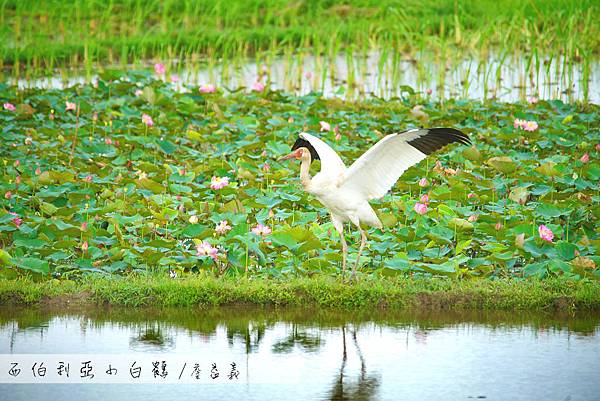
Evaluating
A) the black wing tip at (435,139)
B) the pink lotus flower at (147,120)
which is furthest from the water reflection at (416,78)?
the black wing tip at (435,139)

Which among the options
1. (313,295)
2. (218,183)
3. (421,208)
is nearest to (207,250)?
(313,295)

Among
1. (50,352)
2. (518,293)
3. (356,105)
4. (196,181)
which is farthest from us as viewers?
(356,105)

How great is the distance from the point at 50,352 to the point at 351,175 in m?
2.18

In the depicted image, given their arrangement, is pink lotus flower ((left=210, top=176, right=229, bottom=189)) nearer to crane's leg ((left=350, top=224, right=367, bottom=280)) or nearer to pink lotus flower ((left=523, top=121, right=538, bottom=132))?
crane's leg ((left=350, top=224, right=367, bottom=280))

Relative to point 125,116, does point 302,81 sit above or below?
above

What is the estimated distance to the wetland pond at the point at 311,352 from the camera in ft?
14.9

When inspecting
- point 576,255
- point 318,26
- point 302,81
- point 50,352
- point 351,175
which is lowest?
point 50,352

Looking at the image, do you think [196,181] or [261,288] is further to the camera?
[196,181]

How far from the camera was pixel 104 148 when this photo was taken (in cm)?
842

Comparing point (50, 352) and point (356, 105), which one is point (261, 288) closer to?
point (50, 352)

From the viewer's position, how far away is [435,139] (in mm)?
6086

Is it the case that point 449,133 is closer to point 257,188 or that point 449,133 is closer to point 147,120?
point 257,188

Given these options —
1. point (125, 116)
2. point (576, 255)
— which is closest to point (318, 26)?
point (125, 116)

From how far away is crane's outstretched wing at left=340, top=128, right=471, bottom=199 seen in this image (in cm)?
602
